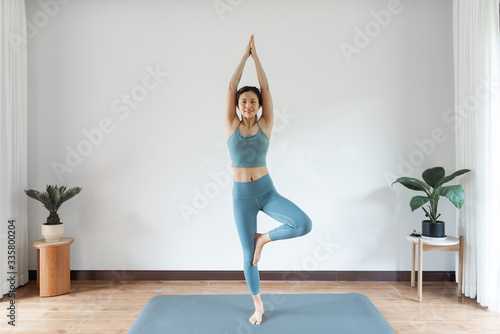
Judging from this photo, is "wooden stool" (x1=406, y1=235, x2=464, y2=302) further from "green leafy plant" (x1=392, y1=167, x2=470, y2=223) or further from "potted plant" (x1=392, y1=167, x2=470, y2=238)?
"green leafy plant" (x1=392, y1=167, x2=470, y2=223)

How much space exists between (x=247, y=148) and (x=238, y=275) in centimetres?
174

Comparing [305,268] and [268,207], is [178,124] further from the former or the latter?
[305,268]

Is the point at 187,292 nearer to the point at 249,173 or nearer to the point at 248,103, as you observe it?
the point at 249,173

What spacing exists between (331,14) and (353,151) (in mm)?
1478

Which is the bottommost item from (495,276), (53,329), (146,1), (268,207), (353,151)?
(53,329)

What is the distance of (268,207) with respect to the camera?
8.95 ft

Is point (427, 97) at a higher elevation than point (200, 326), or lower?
higher

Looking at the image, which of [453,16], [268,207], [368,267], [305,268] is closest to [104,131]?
[268,207]

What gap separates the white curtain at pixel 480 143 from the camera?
123 inches

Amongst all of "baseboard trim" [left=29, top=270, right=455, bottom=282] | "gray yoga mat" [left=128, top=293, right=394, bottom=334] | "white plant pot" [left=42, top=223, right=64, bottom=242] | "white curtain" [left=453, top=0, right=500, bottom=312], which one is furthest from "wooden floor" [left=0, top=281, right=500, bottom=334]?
"white plant pot" [left=42, top=223, right=64, bottom=242]

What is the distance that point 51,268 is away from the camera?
134 inches

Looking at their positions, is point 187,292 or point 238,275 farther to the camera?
point 238,275

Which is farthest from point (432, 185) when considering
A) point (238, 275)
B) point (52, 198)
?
point (52, 198)

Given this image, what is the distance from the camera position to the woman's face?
269cm
